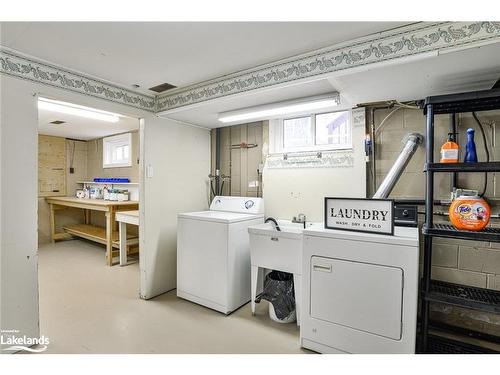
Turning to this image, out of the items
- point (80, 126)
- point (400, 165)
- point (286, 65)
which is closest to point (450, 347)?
point (400, 165)

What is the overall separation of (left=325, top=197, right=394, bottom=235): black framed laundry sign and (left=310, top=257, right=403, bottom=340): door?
9.6 inches

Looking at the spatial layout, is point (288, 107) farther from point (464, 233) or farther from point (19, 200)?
point (19, 200)

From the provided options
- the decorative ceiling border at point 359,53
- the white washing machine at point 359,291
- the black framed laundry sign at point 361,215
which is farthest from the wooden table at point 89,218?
the black framed laundry sign at point 361,215

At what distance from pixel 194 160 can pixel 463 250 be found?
2.79 meters

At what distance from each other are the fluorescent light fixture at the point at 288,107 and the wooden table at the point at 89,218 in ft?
8.08

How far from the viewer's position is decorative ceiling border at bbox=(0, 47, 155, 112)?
1.80 metres

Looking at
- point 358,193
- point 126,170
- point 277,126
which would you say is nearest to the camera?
point 358,193

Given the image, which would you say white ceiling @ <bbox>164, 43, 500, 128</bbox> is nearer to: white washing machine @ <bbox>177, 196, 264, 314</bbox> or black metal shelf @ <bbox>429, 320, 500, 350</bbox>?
white washing machine @ <bbox>177, 196, 264, 314</bbox>

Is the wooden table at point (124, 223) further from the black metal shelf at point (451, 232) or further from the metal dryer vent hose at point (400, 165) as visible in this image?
the black metal shelf at point (451, 232)

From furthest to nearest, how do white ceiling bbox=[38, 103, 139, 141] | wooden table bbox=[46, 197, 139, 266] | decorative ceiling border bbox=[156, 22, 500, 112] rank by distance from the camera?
wooden table bbox=[46, 197, 139, 266] < white ceiling bbox=[38, 103, 139, 141] < decorative ceiling border bbox=[156, 22, 500, 112]

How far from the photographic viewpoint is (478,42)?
1341mm

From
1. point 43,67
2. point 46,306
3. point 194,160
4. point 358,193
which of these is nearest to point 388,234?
point 358,193

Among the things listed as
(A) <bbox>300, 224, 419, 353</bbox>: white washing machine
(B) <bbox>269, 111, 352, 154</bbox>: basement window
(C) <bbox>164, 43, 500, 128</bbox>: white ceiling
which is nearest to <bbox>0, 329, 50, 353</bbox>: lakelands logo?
(A) <bbox>300, 224, 419, 353</bbox>: white washing machine

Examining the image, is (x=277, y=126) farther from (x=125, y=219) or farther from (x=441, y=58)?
(x=125, y=219)
